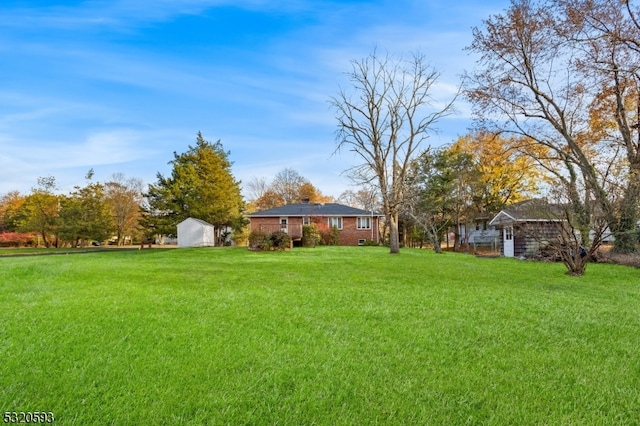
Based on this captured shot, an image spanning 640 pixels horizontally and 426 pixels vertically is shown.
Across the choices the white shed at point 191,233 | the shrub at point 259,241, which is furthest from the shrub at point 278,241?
the white shed at point 191,233

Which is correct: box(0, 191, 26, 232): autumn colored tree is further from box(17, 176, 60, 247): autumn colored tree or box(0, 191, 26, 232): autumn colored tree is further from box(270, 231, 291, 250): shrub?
box(270, 231, 291, 250): shrub

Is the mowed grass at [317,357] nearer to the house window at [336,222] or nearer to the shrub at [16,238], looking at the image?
the house window at [336,222]

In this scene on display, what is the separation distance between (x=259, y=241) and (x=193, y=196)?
12.5m

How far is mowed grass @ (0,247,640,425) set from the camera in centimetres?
236

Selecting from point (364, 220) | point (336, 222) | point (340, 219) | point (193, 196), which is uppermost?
point (193, 196)

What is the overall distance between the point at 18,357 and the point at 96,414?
1.49 meters

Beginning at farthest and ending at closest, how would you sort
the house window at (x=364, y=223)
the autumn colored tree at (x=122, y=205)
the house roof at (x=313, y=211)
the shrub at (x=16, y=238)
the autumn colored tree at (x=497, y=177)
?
the autumn colored tree at (x=122, y=205) → the shrub at (x=16, y=238) → the house window at (x=364, y=223) → the house roof at (x=313, y=211) → the autumn colored tree at (x=497, y=177)

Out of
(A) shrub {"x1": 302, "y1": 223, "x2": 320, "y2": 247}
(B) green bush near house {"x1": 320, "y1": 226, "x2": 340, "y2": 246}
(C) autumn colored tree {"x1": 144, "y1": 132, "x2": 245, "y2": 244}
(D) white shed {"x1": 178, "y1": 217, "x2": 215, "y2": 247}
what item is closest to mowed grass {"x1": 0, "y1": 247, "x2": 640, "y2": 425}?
(A) shrub {"x1": 302, "y1": 223, "x2": 320, "y2": 247}

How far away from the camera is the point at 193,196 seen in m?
29.0

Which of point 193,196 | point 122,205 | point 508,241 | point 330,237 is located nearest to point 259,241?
point 330,237

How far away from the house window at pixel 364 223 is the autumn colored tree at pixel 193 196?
→ 10.1 meters

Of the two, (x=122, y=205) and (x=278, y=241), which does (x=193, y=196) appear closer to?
(x=122, y=205)

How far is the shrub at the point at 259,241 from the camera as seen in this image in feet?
61.8

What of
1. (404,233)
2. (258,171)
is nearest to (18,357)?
(404,233)
